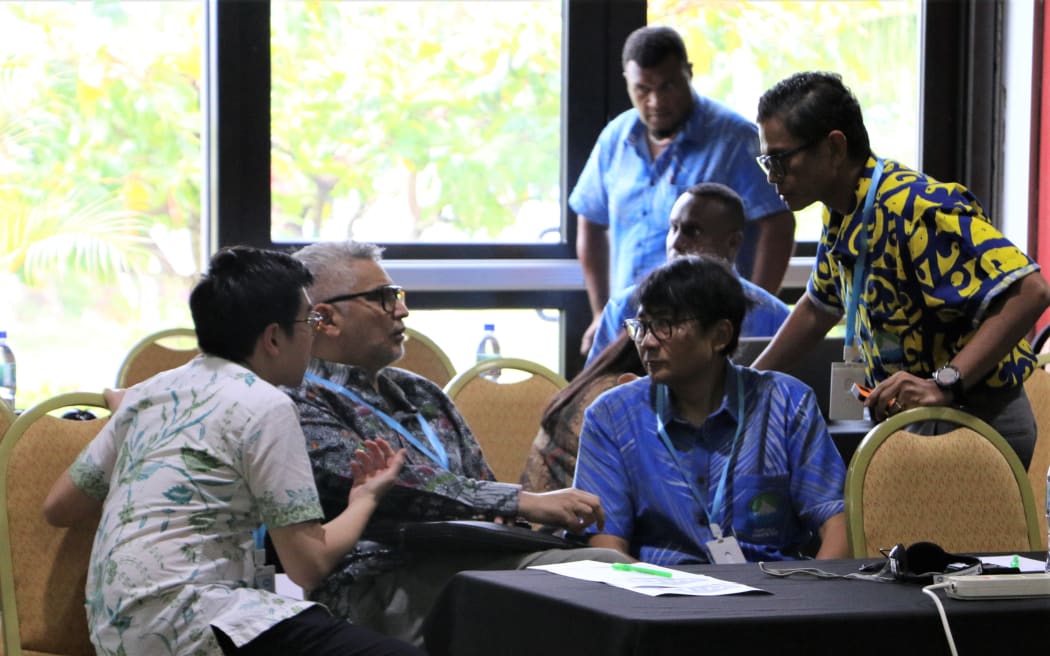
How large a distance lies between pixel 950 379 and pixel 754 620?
1.26 metres

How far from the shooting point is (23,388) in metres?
5.12

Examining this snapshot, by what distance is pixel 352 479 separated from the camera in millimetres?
2678

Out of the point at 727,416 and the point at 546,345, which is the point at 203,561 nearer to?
the point at 727,416

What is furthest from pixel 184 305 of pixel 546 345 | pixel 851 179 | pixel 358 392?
pixel 851 179

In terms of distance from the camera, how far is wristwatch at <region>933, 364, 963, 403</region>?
2.75 metres

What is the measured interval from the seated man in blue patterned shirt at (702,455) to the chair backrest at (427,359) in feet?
4.92

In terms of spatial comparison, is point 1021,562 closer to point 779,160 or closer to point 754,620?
point 754,620

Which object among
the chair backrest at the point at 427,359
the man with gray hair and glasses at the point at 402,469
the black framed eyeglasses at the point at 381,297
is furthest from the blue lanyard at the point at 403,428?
the chair backrest at the point at 427,359

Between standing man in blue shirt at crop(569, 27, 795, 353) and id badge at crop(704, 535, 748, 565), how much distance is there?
7.17ft

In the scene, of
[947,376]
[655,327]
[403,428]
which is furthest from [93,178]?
[947,376]

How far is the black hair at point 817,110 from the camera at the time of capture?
290 centimetres

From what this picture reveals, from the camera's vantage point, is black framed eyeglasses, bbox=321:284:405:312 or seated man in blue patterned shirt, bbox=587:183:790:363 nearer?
black framed eyeglasses, bbox=321:284:405:312

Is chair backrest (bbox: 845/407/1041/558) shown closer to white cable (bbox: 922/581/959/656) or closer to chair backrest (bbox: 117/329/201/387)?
white cable (bbox: 922/581/959/656)

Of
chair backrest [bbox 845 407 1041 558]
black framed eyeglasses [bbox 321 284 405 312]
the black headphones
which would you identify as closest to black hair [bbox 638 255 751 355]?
chair backrest [bbox 845 407 1041 558]
